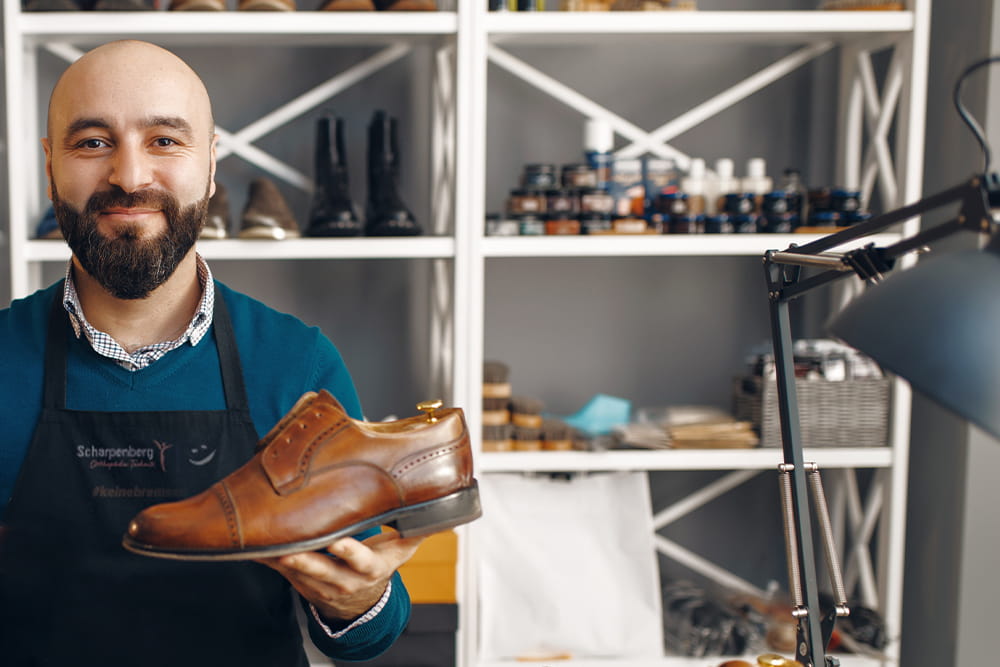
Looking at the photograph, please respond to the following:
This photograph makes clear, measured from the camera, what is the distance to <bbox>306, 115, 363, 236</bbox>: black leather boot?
6.02 feet

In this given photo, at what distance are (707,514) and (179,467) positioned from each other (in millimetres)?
1562

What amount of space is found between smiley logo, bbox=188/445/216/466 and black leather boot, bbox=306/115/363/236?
2.55 feet

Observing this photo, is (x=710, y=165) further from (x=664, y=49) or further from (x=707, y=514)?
(x=707, y=514)

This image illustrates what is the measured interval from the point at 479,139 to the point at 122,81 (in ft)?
2.76

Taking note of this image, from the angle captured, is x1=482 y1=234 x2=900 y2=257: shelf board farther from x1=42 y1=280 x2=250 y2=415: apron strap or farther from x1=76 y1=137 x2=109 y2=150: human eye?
x1=76 y1=137 x2=109 y2=150: human eye

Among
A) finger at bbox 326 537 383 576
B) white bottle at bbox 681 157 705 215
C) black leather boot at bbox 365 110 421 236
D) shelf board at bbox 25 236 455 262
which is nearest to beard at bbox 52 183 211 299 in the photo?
finger at bbox 326 537 383 576

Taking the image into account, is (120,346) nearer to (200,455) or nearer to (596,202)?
(200,455)

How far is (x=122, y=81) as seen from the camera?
105cm

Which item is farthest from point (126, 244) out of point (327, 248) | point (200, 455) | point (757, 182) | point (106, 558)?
point (757, 182)

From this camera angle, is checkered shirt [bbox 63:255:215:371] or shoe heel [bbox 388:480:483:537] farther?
checkered shirt [bbox 63:255:215:371]

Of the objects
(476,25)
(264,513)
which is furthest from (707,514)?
(264,513)

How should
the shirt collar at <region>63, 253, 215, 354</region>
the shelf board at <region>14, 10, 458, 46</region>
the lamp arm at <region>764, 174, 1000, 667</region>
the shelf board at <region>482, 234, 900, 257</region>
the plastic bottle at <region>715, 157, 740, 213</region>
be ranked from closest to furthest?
1. the lamp arm at <region>764, 174, 1000, 667</region>
2. the shirt collar at <region>63, 253, 215, 354</region>
3. the shelf board at <region>14, 10, 458, 46</region>
4. the shelf board at <region>482, 234, 900, 257</region>
5. the plastic bottle at <region>715, 157, 740, 213</region>

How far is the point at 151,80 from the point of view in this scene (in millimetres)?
1060

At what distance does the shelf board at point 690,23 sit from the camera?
176 centimetres
